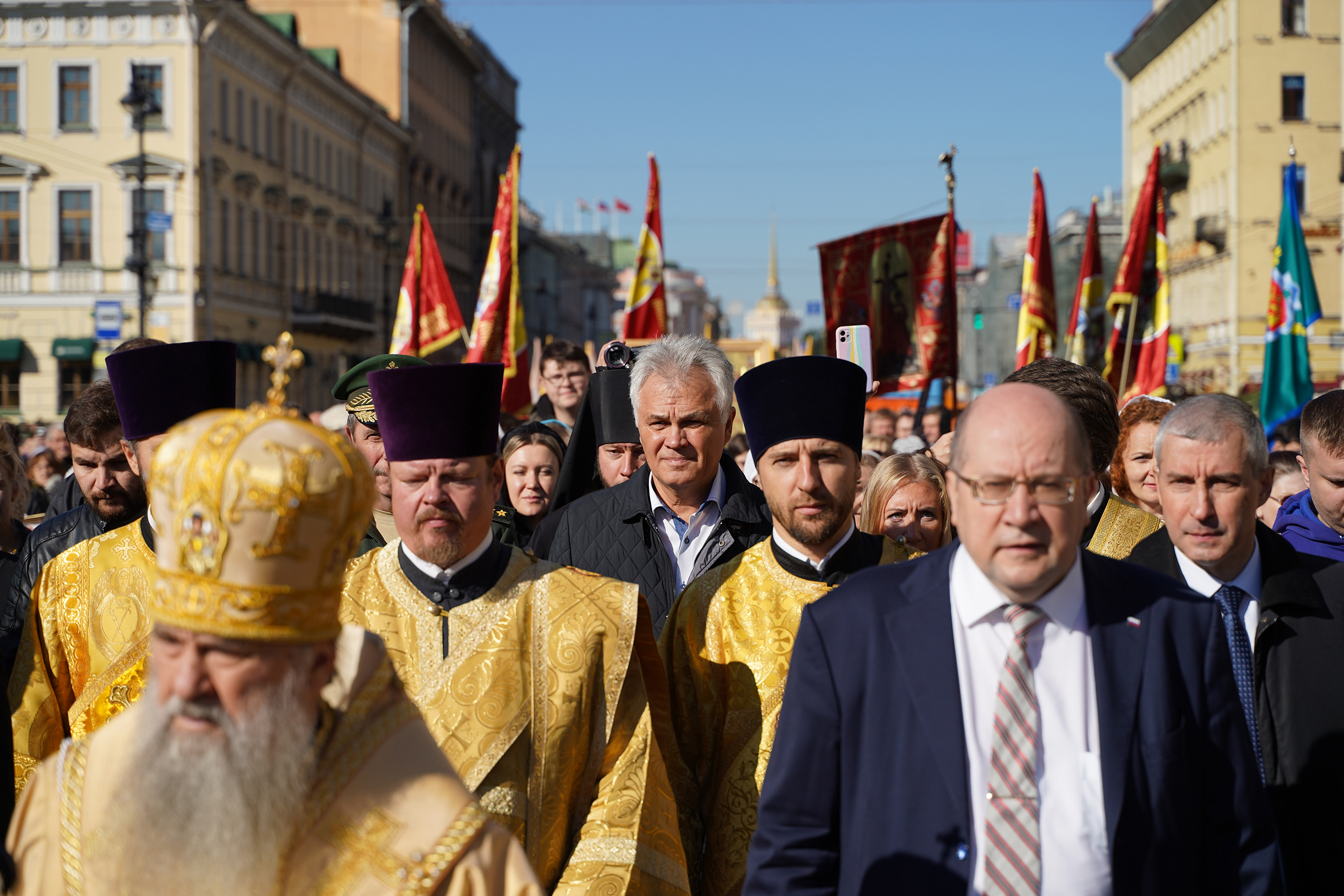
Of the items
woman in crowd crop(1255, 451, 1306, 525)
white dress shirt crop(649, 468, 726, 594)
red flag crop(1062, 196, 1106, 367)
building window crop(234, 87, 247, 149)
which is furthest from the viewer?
building window crop(234, 87, 247, 149)

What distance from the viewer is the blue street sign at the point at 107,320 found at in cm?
1981

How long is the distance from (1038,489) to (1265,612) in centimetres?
124

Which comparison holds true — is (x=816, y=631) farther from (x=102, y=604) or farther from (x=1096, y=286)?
(x=1096, y=286)

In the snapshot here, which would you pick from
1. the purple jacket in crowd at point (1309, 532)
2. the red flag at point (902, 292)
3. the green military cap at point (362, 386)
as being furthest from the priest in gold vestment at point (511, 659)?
the red flag at point (902, 292)

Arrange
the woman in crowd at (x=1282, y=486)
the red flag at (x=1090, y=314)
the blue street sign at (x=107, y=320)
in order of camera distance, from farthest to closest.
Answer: the blue street sign at (x=107, y=320) < the red flag at (x=1090, y=314) < the woman in crowd at (x=1282, y=486)

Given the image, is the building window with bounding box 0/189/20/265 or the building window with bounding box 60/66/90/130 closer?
the building window with bounding box 0/189/20/265

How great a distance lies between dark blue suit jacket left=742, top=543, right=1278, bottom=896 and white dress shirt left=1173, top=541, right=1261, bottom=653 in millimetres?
864

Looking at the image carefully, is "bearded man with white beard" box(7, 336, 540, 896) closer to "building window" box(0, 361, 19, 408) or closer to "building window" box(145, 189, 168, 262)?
"building window" box(145, 189, 168, 262)

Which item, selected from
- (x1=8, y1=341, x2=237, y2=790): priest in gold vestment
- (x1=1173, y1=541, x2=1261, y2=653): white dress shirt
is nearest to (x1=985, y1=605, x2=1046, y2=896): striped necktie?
(x1=1173, y1=541, x2=1261, y2=653): white dress shirt

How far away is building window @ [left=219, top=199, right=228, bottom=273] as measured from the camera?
40.4m

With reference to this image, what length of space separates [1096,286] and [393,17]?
161ft

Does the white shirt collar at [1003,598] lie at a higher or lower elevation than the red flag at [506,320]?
lower

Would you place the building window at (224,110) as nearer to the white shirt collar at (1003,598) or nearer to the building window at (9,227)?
the building window at (9,227)

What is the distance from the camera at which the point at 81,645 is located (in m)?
3.99
